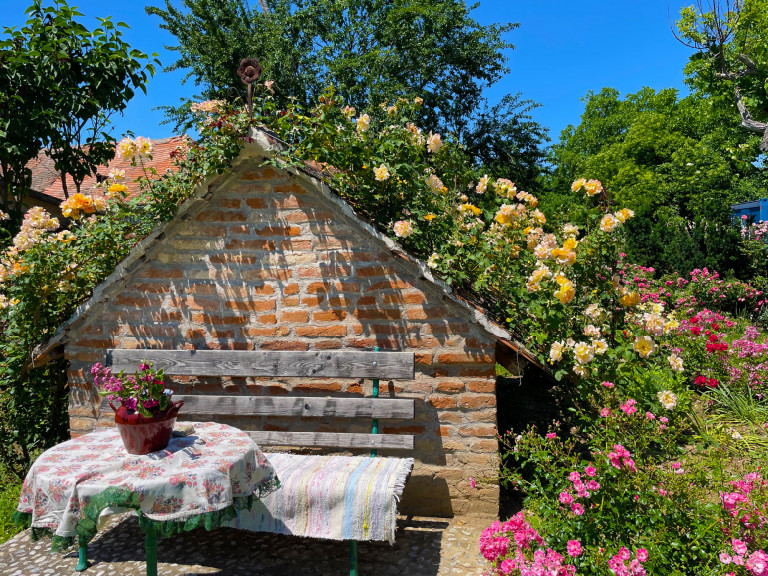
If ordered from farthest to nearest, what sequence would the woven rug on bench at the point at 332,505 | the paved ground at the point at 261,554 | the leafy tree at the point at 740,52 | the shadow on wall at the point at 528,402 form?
the leafy tree at the point at 740,52
the shadow on wall at the point at 528,402
the paved ground at the point at 261,554
the woven rug on bench at the point at 332,505

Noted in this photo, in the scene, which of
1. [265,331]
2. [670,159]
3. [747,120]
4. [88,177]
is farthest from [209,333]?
[670,159]

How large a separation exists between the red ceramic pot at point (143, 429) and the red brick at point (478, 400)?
2.10 m

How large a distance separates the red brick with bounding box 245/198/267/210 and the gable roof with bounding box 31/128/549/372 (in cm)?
24

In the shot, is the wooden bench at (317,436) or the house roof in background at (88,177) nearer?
the wooden bench at (317,436)

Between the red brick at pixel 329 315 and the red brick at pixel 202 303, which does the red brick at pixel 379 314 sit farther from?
the red brick at pixel 202 303

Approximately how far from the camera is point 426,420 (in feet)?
13.7

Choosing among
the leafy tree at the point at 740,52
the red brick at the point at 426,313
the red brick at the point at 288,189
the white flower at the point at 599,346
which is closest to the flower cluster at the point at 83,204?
the red brick at the point at 288,189

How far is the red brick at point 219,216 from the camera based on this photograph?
4340 millimetres

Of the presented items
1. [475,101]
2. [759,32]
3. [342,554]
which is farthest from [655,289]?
[475,101]

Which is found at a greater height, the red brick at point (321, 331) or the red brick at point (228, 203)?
the red brick at point (228, 203)

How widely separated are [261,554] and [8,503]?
8.17 feet

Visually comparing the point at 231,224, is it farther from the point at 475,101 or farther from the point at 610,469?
the point at 475,101

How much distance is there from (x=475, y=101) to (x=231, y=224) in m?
16.0

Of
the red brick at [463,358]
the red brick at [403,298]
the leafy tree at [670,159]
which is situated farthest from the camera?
the leafy tree at [670,159]
